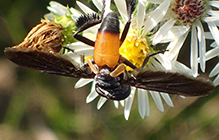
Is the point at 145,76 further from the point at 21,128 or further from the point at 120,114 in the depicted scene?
the point at 21,128

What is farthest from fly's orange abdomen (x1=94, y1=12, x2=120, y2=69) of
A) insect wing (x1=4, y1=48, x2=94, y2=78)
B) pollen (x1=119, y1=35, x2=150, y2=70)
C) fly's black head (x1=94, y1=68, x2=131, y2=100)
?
pollen (x1=119, y1=35, x2=150, y2=70)

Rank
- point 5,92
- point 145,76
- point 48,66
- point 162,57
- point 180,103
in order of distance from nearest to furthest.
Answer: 1. point 145,76
2. point 48,66
3. point 162,57
4. point 180,103
5. point 5,92

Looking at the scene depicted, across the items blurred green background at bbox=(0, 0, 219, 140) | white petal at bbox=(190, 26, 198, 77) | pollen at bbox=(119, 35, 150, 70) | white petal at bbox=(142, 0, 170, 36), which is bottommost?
blurred green background at bbox=(0, 0, 219, 140)

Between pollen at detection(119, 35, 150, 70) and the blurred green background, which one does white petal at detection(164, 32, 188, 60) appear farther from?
the blurred green background

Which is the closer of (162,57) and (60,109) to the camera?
(162,57)

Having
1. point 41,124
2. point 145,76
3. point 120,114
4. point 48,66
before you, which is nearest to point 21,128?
point 41,124

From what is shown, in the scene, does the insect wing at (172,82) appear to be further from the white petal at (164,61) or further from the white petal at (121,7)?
the white petal at (121,7)

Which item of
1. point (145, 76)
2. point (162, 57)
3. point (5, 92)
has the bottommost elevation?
point (5, 92)

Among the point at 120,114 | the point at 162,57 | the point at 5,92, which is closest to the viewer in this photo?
the point at 162,57
